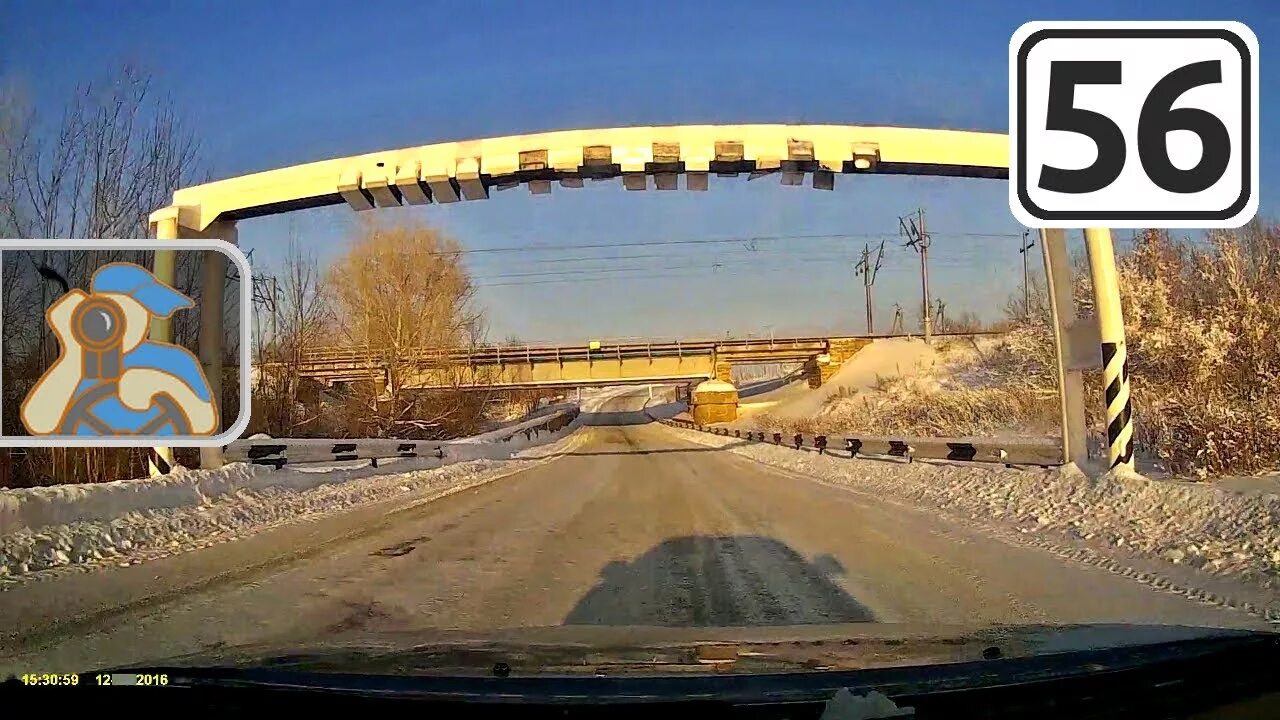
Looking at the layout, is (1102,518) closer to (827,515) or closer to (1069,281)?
(1069,281)

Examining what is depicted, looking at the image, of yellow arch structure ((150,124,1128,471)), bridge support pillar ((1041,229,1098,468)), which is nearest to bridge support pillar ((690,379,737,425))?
bridge support pillar ((1041,229,1098,468))

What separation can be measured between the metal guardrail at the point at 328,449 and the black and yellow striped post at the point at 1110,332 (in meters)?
9.82

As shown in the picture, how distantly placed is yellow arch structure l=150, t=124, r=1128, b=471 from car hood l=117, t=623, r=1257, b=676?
5471mm

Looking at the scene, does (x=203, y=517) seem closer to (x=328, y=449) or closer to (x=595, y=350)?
(x=328, y=449)

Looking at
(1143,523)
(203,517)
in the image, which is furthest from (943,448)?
(203,517)

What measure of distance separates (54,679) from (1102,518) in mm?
9007

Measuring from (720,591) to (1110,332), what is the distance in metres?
5.48

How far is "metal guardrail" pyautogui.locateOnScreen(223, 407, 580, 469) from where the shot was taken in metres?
13.6

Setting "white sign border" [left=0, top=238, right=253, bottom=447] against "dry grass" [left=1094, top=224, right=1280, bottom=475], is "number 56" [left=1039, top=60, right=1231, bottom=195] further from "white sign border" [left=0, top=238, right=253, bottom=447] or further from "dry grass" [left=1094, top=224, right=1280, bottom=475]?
"dry grass" [left=1094, top=224, right=1280, bottom=475]

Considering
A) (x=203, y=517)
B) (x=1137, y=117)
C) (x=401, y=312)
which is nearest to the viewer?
(x=1137, y=117)

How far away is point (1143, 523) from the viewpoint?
851 cm

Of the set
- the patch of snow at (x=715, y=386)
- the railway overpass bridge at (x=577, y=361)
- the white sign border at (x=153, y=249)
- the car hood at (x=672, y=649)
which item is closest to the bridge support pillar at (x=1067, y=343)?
the car hood at (x=672, y=649)

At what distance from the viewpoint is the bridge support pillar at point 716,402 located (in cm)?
4484

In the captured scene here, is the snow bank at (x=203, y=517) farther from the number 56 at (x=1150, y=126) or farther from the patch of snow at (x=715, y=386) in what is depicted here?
the patch of snow at (x=715, y=386)
